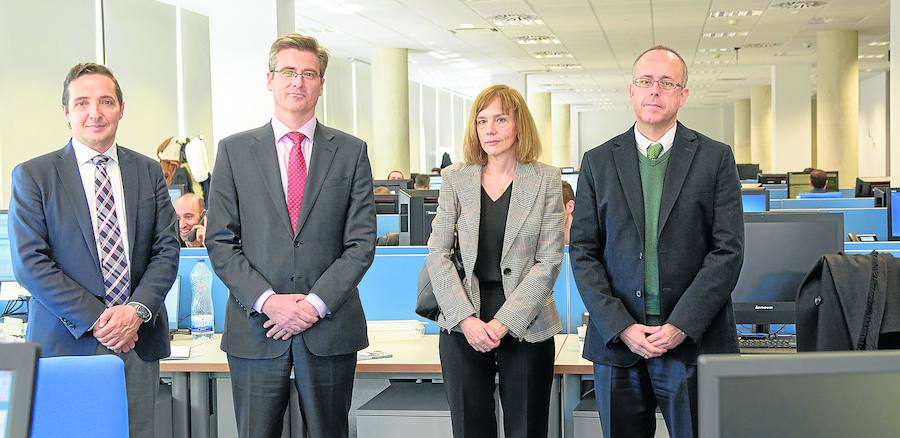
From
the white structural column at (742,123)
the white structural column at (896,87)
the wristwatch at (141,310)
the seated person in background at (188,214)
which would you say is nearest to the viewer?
the wristwatch at (141,310)

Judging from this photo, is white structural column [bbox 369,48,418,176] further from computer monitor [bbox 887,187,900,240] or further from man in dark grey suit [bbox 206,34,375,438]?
man in dark grey suit [bbox 206,34,375,438]

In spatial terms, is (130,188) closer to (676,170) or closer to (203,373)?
(203,373)

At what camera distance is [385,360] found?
346 centimetres

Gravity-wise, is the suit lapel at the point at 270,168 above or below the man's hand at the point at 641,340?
above

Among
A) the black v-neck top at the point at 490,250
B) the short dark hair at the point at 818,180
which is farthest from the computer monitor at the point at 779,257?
the short dark hair at the point at 818,180

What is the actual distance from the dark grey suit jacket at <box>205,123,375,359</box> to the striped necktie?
263 mm

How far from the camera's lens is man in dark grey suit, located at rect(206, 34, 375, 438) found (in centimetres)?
268

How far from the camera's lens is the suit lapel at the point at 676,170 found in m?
Result: 2.67

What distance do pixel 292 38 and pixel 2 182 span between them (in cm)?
683

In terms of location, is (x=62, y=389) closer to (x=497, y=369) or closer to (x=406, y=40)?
(x=497, y=369)

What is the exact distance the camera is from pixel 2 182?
867cm

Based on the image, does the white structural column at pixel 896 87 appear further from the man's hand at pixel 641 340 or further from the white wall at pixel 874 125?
the white wall at pixel 874 125

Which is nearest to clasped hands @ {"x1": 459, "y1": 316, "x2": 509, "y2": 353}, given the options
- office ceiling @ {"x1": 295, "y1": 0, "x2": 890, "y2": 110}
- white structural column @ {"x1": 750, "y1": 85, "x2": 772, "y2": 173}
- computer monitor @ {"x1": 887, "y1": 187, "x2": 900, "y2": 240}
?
computer monitor @ {"x1": 887, "y1": 187, "x2": 900, "y2": 240}

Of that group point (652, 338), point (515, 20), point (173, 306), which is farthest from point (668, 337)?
point (515, 20)
